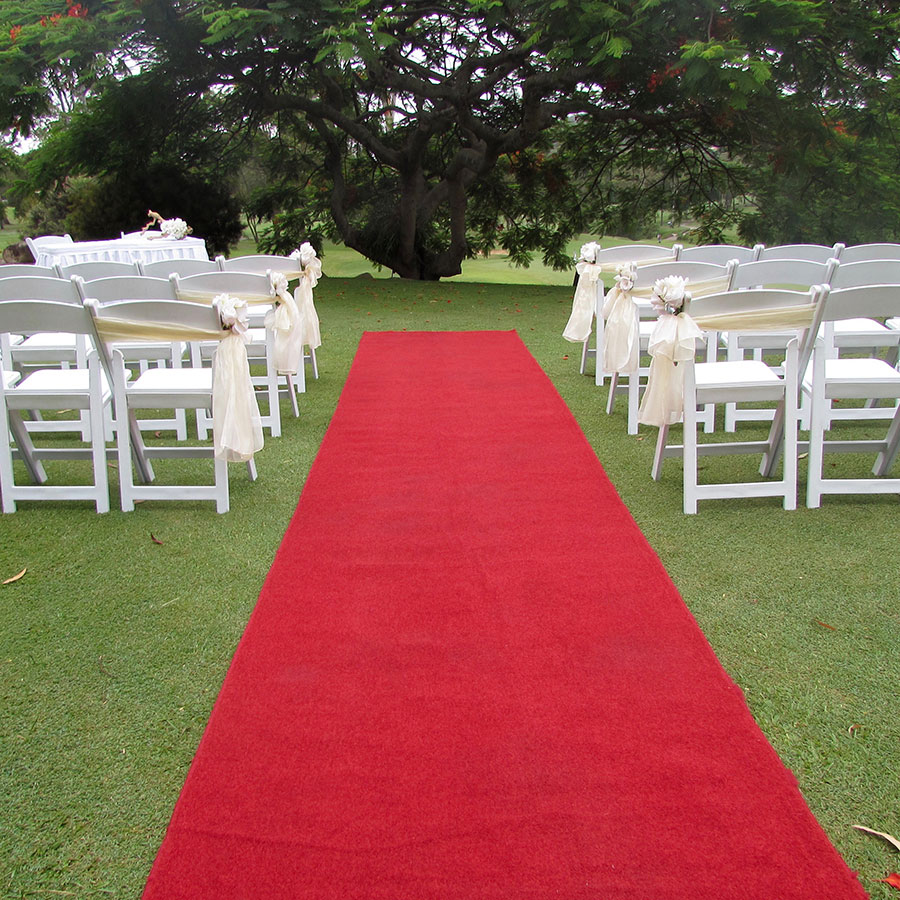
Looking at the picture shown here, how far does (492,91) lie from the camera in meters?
13.6

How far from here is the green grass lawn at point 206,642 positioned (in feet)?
6.88

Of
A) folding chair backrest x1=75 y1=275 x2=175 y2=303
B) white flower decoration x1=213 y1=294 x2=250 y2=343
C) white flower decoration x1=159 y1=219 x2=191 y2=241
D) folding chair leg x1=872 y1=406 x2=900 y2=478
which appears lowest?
folding chair leg x1=872 y1=406 x2=900 y2=478

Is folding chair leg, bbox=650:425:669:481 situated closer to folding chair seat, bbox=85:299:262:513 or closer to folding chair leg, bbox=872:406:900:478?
folding chair leg, bbox=872:406:900:478

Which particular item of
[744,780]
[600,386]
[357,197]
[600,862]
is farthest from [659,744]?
[357,197]

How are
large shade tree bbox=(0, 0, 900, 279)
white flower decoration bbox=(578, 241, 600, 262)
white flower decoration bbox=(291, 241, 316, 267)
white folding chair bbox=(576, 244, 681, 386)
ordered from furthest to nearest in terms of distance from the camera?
large shade tree bbox=(0, 0, 900, 279) → white flower decoration bbox=(578, 241, 600, 262) → white folding chair bbox=(576, 244, 681, 386) → white flower decoration bbox=(291, 241, 316, 267)

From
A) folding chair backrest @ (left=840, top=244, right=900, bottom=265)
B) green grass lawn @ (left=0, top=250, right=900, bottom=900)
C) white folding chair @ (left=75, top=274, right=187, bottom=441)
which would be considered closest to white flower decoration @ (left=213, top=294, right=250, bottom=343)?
white folding chair @ (left=75, top=274, right=187, bottom=441)

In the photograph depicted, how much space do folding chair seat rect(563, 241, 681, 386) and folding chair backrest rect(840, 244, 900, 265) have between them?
1.16 metres

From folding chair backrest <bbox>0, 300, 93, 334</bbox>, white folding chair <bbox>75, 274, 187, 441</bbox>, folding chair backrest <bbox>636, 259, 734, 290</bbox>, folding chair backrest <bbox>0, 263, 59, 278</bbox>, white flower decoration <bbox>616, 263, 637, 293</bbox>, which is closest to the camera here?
folding chair backrest <bbox>0, 300, 93, 334</bbox>

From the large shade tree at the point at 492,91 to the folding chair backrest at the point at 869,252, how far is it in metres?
3.26

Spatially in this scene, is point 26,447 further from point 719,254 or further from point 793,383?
point 719,254

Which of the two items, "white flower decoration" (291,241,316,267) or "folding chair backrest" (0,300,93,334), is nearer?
"folding chair backrest" (0,300,93,334)

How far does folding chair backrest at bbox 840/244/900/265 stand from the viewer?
20.0ft

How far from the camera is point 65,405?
159 inches

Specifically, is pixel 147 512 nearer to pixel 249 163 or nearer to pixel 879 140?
pixel 879 140
